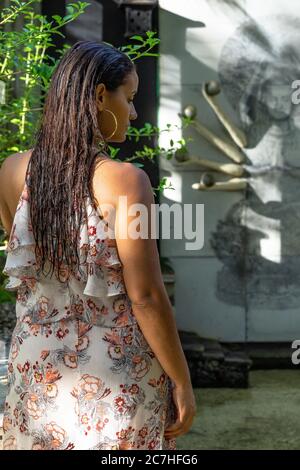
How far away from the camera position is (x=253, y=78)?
6.97m

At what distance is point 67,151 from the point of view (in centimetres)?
196

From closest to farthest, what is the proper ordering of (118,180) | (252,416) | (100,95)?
(118,180), (100,95), (252,416)

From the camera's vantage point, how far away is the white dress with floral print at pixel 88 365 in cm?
192

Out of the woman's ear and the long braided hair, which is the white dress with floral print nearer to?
the long braided hair

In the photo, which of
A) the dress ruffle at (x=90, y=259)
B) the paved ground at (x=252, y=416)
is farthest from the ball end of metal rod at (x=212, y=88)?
the dress ruffle at (x=90, y=259)

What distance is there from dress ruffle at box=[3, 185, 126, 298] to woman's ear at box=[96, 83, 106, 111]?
23 centimetres

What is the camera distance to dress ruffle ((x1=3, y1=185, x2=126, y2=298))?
1.90m

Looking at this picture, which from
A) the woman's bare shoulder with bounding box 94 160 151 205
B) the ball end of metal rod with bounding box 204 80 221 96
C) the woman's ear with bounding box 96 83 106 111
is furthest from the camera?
the ball end of metal rod with bounding box 204 80 221 96

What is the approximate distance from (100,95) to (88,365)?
24.5 inches

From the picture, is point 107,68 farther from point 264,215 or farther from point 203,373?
point 264,215

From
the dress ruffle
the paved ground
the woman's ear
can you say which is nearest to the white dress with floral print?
the dress ruffle

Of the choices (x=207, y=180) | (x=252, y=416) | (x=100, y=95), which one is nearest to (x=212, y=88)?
(x=207, y=180)

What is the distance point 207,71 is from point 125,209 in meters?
5.25

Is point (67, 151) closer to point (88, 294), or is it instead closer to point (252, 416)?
point (88, 294)
